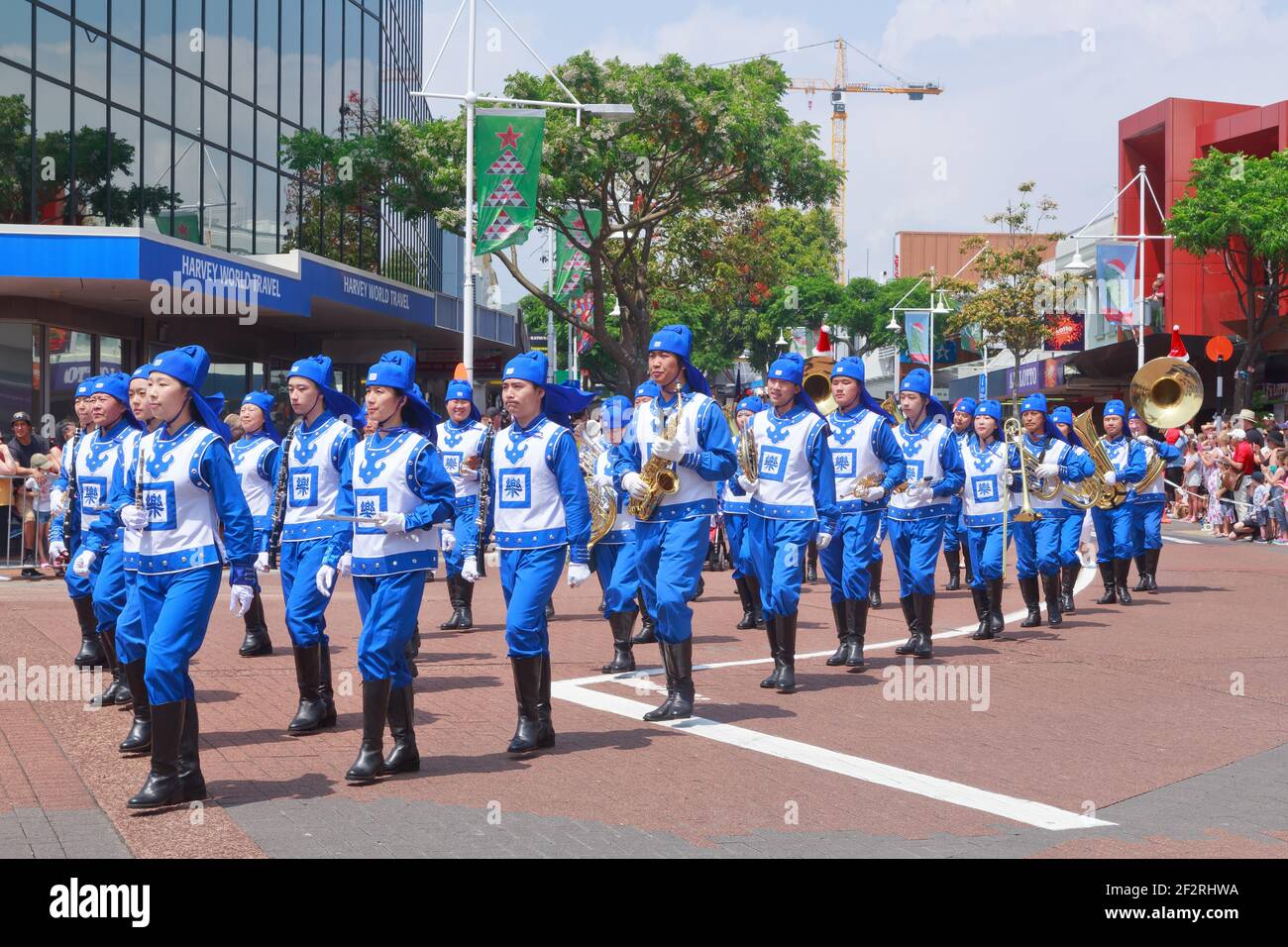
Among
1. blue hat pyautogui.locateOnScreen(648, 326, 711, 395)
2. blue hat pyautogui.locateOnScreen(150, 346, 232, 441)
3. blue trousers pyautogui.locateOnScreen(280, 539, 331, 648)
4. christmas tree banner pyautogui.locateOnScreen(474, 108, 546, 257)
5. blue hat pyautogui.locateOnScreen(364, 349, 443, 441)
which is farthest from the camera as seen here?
christmas tree banner pyautogui.locateOnScreen(474, 108, 546, 257)

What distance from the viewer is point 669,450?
28.8ft

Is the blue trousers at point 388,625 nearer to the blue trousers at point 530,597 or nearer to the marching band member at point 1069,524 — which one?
the blue trousers at point 530,597

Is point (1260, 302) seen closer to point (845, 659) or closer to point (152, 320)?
point (152, 320)

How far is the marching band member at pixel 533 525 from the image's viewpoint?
7.86m

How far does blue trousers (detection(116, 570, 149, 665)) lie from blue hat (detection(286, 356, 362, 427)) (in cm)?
180

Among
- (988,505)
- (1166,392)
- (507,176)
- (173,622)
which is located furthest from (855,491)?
(507,176)

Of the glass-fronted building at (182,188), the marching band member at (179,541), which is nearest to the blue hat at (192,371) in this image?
the marching band member at (179,541)

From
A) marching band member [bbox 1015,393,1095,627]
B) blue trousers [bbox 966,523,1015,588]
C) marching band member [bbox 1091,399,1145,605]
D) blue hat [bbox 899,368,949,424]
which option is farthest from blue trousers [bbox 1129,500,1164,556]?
blue hat [bbox 899,368,949,424]

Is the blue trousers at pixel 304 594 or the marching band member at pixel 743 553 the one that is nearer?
the blue trousers at pixel 304 594

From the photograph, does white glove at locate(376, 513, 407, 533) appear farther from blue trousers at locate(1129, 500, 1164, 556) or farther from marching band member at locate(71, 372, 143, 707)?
blue trousers at locate(1129, 500, 1164, 556)

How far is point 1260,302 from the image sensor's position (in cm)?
4703

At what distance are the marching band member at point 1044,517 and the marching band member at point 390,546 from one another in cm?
788

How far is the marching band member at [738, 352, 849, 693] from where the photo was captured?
32.4ft

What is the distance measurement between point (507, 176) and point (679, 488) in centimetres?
1647
